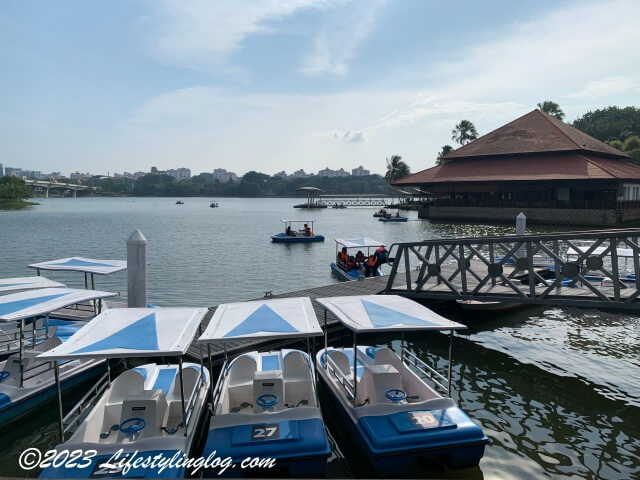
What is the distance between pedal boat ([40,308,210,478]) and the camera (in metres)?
5.96

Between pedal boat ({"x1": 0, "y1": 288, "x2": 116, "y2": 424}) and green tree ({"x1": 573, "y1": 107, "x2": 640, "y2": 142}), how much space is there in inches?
3945

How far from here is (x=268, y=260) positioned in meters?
32.1

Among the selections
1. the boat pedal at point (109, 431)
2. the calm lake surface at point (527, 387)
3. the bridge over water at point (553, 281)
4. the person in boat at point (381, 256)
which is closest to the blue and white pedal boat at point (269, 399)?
the calm lake surface at point (527, 387)

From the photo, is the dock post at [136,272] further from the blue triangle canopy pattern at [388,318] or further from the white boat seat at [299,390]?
the blue triangle canopy pattern at [388,318]

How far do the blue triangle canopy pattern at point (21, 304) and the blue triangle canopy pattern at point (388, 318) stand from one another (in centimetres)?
686

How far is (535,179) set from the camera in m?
51.2

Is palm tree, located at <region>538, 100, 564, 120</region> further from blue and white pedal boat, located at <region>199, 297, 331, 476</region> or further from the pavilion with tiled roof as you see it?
blue and white pedal boat, located at <region>199, 297, 331, 476</region>

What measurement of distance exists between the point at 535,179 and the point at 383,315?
4974cm

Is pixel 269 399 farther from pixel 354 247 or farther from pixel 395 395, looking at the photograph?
pixel 354 247

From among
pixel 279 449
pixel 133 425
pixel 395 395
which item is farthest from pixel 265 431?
pixel 395 395

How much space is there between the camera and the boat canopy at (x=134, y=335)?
6266 millimetres

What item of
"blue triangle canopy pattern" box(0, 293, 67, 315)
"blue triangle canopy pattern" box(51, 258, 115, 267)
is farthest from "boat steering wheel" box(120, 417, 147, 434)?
"blue triangle canopy pattern" box(51, 258, 115, 267)

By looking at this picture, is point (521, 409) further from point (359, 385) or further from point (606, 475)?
point (359, 385)

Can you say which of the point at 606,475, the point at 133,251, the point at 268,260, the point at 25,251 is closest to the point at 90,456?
the point at 133,251
